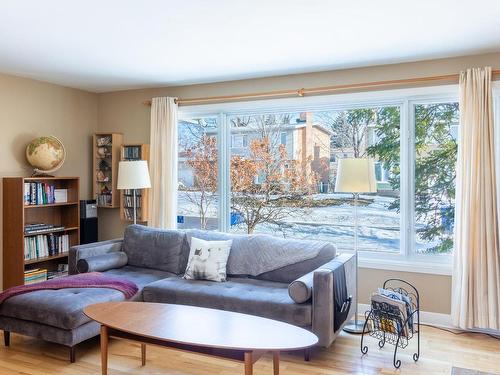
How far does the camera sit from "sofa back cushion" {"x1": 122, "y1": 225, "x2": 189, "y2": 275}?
4258 mm

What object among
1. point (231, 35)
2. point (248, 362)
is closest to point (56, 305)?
point (248, 362)

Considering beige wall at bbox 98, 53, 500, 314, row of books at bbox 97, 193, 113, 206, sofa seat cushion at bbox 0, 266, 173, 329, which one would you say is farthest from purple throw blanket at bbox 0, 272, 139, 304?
beige wall at bbox 98, 53, 500, 314

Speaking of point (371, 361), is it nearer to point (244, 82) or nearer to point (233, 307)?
point (233, 307)

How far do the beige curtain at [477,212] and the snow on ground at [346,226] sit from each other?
1.59 ft

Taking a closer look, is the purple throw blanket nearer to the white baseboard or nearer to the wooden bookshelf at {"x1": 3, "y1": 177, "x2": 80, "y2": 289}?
the wooden bookshelf at {"x1": 3, "y1": 177, "x2": 80, "y2": 289}

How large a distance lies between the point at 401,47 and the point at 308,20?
1.04m

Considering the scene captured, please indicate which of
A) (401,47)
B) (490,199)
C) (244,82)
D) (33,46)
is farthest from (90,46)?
(490,199)

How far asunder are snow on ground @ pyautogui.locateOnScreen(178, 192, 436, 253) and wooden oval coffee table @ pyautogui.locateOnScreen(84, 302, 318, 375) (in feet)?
6.63

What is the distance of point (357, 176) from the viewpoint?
3.63 metres

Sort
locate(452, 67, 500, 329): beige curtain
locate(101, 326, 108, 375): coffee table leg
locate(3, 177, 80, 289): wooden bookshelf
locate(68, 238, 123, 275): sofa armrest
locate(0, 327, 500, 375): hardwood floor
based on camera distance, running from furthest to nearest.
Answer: locate(3, 177, 80, 289): wooden bookshelf → locate(68, 238, 123, 275): sofa armrest → locate(452, 67, 500, 329): beige curtain → locate(0, 327, 500, 375): hardwood floor → locate(101, 326, 108, 375): coffee table leg

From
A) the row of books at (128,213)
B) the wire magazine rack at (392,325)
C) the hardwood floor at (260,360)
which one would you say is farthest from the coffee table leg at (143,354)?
the row of books at (128,213)

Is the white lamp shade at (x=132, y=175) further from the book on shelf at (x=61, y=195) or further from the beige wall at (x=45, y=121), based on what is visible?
the beige wall at (x=45, y=121)

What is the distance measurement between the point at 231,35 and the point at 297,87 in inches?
53.3

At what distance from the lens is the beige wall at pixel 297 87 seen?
393 cm
